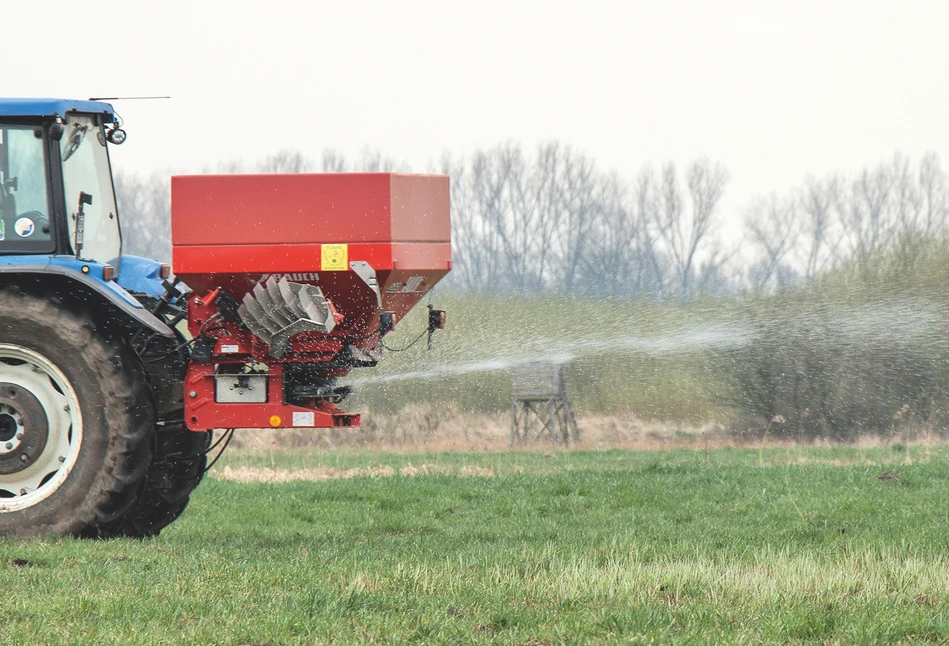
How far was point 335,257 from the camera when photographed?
7980 mm

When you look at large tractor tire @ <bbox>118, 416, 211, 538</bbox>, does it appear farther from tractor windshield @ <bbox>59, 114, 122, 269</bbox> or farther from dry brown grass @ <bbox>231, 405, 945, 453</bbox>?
dry brown grass @ <bbox>231, 405, 945, 453</bbox>

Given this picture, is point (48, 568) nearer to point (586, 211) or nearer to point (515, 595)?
point (515, 595)

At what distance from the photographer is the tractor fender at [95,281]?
8133mm

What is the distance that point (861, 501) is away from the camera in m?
11.3

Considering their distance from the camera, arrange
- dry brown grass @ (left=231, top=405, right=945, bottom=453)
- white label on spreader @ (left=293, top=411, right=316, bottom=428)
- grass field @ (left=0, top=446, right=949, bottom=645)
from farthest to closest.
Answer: dry brown grass @ (left=231, top=405, right=945, bottom=453) → white label on spreader @ (left=293, top=411, right=316, bottom=428) → grass field @ (left=0, top=446, right=949, bottom=645)

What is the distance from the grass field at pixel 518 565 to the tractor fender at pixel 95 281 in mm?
1508

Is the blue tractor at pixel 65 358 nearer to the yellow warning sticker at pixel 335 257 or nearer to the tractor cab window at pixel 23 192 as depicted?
the tractor cab window at pixel 23 192

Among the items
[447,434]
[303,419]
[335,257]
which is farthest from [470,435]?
[335,257]

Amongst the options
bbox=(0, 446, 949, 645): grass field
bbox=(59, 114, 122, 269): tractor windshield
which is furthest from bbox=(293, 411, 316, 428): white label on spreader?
bbox=(59, 114, 122, 269): tractor windshield

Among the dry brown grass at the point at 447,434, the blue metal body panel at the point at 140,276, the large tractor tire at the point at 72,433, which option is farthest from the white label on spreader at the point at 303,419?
the dry brown grass at the point at 447,434

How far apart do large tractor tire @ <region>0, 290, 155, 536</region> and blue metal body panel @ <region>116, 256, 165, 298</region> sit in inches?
52.3

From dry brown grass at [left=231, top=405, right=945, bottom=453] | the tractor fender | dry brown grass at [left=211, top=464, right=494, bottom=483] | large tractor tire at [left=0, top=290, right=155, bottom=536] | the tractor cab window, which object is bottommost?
dry brown grass at [left=231, top=405, right=945, bottom=453]

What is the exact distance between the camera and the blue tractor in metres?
8.10

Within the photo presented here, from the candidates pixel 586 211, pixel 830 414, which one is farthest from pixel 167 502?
pixel 586 211
